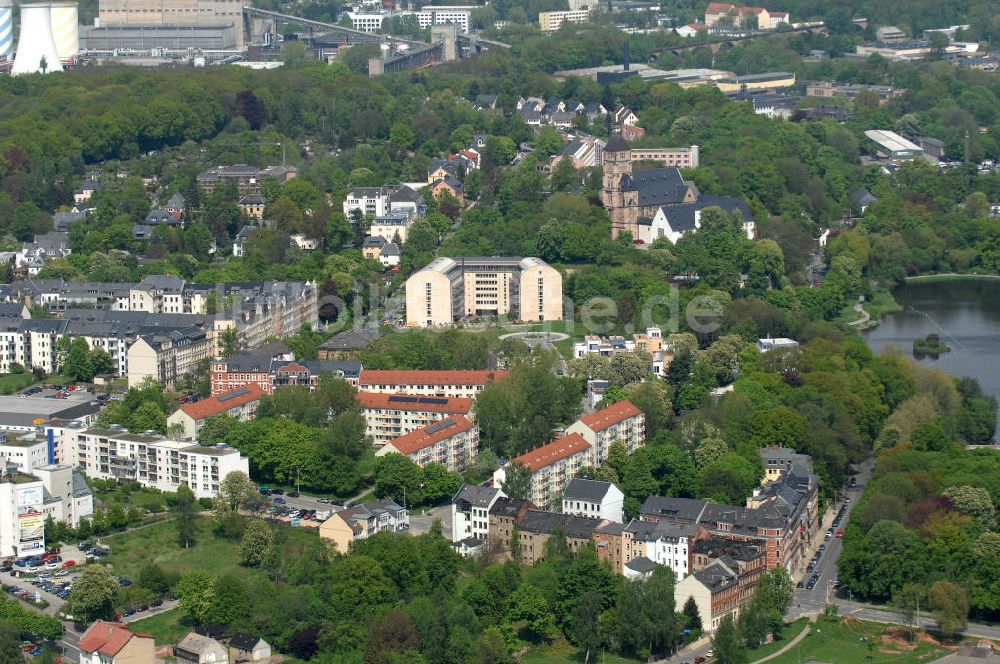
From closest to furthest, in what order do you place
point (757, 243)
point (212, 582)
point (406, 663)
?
point (406, 663)
point (212, 582)
point (757, 243)

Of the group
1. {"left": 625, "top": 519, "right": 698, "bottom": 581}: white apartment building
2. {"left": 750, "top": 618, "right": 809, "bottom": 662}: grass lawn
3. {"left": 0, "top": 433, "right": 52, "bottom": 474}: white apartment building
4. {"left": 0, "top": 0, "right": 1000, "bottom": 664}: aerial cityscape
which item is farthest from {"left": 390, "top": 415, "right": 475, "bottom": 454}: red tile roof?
{"left": 750, "top": 618, "right": 809, "bottom": 662}: grass lawn

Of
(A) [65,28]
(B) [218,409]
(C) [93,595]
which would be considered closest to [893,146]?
(A) [65,28]

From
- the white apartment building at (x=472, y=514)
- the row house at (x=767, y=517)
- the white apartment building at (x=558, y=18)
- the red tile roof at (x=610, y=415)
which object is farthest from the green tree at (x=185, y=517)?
the white apartment building at (x=558, y=18)

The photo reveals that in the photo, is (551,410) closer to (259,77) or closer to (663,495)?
(663,495)

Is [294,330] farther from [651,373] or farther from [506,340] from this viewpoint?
[651,373]

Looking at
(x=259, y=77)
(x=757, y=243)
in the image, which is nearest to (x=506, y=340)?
(x=757, y=243)

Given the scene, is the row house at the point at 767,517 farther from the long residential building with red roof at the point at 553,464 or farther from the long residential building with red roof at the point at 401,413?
the long residential building with red roof at the point at 401,413

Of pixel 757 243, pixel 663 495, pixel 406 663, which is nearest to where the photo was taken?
pixel 406 663

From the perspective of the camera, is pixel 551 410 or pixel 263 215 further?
pixel 263 215
